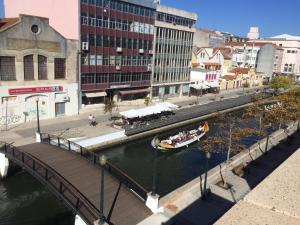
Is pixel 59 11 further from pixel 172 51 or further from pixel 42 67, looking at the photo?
pixel 172 51

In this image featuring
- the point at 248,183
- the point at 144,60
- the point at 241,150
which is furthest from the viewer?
the point at 144,60

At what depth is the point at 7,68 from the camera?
4119cm

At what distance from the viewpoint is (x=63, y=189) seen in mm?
21672

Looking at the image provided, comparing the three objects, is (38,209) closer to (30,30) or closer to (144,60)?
(30,30)

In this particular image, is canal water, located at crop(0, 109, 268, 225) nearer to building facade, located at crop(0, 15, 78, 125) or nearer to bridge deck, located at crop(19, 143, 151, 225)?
bridge deck, located at crop(19, 143, 151, 225)

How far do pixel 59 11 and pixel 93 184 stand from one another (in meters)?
37.1

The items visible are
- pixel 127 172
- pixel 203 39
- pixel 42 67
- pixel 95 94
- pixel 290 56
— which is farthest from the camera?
pixel 290 56

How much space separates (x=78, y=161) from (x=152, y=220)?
9499 millimetres

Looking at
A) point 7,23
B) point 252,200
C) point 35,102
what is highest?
point 7,23

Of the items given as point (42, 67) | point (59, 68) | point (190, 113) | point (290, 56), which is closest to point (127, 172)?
point (42, 67)

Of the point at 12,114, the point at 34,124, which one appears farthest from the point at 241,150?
the point at 12,114

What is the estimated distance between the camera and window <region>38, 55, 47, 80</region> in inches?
1744

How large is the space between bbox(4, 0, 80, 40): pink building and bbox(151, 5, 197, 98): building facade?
20.2 metres

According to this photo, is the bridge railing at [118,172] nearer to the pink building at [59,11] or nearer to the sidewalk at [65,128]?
the sidewalk at [65,128]
